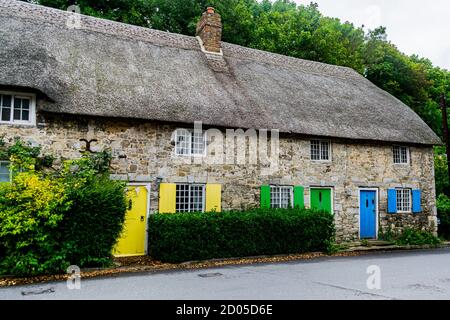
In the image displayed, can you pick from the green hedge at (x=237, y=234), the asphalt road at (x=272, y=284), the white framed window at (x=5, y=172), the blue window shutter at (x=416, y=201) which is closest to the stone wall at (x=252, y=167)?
the blue window shutter at (x=416, y=201)

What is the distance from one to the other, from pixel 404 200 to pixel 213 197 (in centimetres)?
921

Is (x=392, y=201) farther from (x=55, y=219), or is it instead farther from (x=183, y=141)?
(x=55, y=219)

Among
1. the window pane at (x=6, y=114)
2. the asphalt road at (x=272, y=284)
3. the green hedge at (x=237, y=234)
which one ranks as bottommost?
the asphalt road at (x=272, y=284)

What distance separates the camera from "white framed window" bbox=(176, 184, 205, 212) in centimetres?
1260

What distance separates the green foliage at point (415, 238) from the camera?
1548cm

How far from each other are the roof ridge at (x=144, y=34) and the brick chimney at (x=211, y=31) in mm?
447

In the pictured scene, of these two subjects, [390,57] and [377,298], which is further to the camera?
[390,57]

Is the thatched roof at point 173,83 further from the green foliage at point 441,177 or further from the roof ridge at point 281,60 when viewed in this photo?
the green foliage at point 441,177

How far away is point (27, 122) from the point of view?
10.8m

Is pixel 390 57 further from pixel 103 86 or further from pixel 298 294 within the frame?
pixel 298 294

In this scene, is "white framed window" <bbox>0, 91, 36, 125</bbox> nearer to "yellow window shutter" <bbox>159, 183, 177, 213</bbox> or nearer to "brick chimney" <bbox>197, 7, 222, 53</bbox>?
"yellow window shutter" <bbox>159, 183, 177, 213</bbox>

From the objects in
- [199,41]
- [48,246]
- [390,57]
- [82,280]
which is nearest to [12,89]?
[48,246]
